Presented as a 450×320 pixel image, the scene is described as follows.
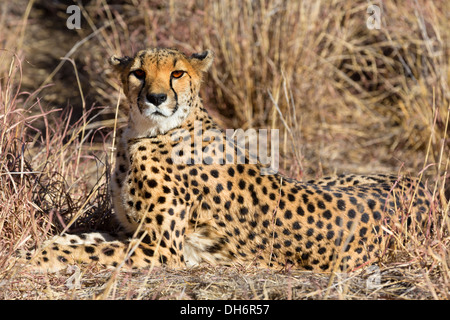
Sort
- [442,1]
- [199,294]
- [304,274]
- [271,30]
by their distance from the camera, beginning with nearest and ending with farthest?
1. [199,294]
2. [304,274]
3. [271,30]
4. [442,1]

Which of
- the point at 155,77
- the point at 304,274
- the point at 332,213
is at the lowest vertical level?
the point at 304,274

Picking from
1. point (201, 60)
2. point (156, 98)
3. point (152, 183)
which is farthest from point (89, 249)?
point (201, 60)

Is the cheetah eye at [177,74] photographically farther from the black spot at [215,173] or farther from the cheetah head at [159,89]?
the black spot at [215,173]

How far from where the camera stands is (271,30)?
222 inches

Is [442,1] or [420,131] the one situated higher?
[442,1]

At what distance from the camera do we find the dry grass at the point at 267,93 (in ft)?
12.5

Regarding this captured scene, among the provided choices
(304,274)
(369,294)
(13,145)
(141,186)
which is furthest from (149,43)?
(369,294)

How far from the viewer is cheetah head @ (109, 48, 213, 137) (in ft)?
10.7

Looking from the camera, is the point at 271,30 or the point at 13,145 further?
the point at 271,30

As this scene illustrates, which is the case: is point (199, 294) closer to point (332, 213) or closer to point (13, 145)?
point (332, 213)

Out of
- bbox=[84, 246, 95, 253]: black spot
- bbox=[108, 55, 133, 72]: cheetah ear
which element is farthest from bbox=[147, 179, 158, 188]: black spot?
bbox=[108, 55, 133, 72]: cheetah ear

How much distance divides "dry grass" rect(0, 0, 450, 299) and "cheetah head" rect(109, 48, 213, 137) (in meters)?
0.49

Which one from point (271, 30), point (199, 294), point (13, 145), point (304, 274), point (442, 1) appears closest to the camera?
point (199, 294)

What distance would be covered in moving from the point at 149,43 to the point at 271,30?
113 cm
